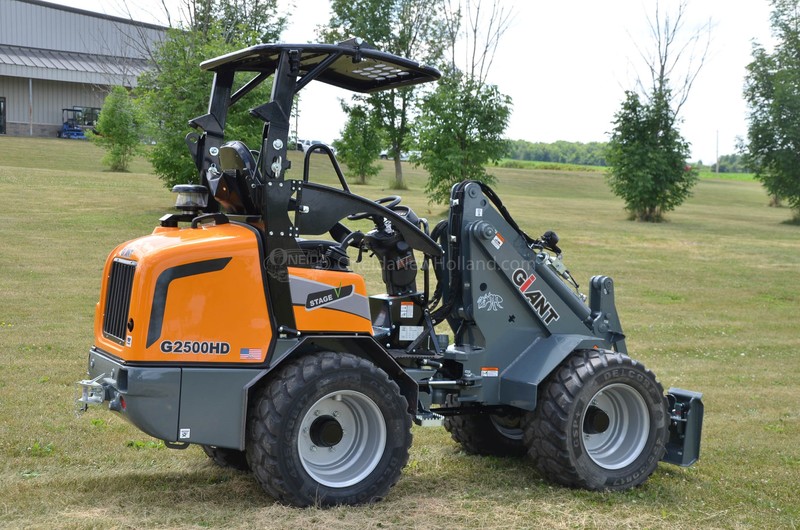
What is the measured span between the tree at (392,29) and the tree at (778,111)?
1835 centimetres

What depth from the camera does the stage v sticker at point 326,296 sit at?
18.8ft

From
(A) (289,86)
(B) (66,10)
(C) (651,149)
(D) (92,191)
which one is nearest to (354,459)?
(A) (289,86)

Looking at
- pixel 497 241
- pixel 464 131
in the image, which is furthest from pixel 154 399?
pixel 464 131

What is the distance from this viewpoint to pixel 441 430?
8.53m

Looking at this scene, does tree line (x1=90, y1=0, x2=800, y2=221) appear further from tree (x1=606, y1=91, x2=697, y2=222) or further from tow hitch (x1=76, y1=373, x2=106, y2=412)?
tow hitch (x1=76, y1=373, x2=106, y2=412)

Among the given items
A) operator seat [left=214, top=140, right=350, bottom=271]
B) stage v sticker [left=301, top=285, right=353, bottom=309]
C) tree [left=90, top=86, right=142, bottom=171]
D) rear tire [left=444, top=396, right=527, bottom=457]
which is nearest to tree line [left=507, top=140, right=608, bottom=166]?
tree [left=90, top=86, right=142, bottom=171]

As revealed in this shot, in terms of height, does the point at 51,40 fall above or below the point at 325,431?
above

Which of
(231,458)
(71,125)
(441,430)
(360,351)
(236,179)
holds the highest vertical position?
(71,125)

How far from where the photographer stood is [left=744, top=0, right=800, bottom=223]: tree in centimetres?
4091

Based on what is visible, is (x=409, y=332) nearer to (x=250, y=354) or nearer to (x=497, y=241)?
(x=497, y=241)

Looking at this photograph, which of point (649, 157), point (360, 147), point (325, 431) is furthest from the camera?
point (360, 147)

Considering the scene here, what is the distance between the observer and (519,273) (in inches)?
269

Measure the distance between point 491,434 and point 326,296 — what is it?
94.3 inches

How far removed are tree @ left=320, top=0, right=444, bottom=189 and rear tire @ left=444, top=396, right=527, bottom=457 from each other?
46281 mm
